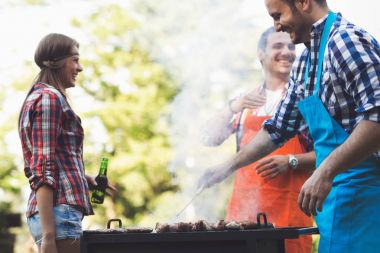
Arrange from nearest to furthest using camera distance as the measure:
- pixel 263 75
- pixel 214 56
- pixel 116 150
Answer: pixel 263 75 → pixel 214 56 → pixel 116 150

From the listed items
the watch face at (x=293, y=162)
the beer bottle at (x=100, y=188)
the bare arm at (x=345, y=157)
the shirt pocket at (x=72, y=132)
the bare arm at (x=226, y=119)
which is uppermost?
the bare arm at (x=226, y=119)

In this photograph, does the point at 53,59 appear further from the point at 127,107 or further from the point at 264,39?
the point at 127,107

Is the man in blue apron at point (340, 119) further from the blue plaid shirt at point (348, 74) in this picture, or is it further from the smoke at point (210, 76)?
the smoke at point (210, 76)

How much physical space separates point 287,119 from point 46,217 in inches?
38.9

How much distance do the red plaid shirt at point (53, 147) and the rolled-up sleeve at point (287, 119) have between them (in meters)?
0.77

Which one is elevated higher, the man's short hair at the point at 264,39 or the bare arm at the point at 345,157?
the man's short hair at the point at 264,39

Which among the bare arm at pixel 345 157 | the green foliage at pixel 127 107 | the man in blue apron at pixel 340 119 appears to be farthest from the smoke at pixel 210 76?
the green foliage at pixel 127 107

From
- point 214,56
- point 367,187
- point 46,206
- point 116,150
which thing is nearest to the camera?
point 367,187

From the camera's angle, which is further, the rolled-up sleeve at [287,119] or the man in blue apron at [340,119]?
the rolled-up sleeve at [287,119]

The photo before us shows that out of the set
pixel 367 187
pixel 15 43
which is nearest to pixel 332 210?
pixel 367 187

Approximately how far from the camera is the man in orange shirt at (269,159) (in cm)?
300

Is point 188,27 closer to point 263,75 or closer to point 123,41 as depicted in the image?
point 263,75

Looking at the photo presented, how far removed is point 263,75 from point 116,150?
14.3ft

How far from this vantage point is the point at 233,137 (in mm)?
3576
